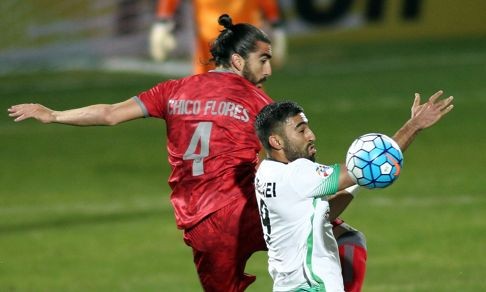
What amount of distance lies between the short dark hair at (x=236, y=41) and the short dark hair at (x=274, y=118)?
3.10 ft

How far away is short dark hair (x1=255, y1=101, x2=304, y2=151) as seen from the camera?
24.4 ft

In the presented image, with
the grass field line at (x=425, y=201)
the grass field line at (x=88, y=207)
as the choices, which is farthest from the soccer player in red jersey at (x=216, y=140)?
the grass field line at (x=88, y=207)

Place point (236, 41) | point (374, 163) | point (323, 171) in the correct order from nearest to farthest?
point (374, 163), point (323, 171), point (236, 41)

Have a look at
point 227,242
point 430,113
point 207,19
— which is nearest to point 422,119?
point 430,113

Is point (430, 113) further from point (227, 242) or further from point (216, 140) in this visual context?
point (227, 242)

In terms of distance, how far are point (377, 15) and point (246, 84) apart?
65.2 feet

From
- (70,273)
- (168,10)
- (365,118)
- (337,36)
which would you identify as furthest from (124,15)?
(70,273)

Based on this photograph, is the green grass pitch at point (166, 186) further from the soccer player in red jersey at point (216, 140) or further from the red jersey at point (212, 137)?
the red jersey at point (212, 137)

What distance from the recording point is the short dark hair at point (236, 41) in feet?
27.7

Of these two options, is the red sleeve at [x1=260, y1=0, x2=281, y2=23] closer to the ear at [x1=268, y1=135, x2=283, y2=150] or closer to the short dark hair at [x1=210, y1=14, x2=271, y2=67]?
the short dark hair at [x1=210, y1=14, x2=271, y2=67]

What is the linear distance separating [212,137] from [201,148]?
0.31 feet

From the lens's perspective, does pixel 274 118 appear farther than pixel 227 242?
No

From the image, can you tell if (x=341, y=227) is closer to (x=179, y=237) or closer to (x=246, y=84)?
(x=246, y=84)

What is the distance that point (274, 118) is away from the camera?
24.5 ft
